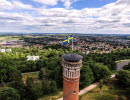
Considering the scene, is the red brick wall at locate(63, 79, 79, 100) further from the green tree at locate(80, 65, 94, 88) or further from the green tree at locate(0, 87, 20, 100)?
the green tree at locate(80, 65, 94, 88)

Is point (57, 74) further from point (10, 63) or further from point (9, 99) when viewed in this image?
point (10, 63)

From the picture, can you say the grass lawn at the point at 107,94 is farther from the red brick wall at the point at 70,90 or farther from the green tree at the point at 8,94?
the green tree at the point at 8,94

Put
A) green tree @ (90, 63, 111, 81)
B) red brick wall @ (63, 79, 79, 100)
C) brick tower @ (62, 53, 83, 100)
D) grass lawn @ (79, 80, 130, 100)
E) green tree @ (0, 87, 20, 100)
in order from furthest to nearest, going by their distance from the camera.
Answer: green tree @ (90, 63, 111, 81)
grass lawn @ (79, 80, 130, 100)
green tree @ (0, 87, 20, 100)
red brick wall @ (63, 79, 79, 100)
brick tower @ (62, 53, 83, 100)

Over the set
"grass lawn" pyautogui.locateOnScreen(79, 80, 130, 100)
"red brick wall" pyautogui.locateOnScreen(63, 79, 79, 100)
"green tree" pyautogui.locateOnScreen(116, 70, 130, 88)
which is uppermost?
"red brick wall" pyautogui.locateOnScreen(63, 79, 79, 100)

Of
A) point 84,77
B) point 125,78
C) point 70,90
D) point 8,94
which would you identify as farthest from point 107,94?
point 8,94

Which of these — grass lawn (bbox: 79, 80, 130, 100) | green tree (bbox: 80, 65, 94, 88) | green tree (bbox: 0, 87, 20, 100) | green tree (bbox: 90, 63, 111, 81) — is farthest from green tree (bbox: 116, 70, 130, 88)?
green tree (bbox: 0, 87, 20, 100)

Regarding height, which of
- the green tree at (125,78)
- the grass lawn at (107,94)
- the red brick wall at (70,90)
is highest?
the red brick wall at (70,90)

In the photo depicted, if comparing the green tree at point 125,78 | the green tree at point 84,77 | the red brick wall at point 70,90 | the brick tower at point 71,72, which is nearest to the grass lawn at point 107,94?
the green tree at point 125,78

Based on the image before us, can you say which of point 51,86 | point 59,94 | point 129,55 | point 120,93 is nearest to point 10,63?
point 51,86

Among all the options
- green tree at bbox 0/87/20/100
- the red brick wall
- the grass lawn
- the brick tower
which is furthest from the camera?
the grass lawn
